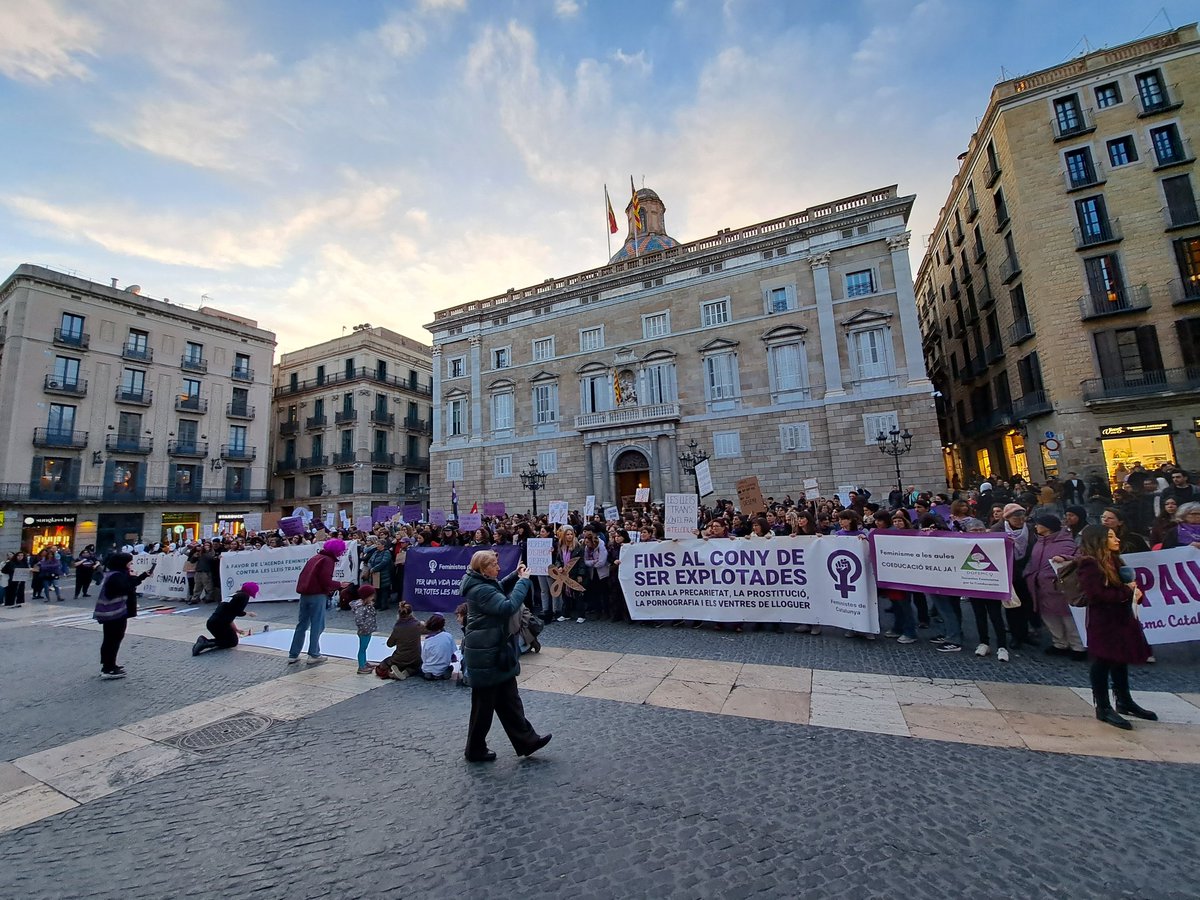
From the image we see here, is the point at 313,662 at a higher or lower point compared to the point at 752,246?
lower

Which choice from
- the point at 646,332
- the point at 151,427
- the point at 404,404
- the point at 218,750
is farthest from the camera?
the point at 404,404

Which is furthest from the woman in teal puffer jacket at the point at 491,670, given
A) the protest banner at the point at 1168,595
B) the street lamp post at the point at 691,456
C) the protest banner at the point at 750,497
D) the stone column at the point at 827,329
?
the stone column at the point at 827,329

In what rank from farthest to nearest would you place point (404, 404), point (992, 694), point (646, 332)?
point (404, 404) < point (646, 332) < point (992, 694)

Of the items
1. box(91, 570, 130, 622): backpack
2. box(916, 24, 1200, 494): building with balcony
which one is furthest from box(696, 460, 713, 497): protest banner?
box(916, 24, 1200, 494): building with balcony

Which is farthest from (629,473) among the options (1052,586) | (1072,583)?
(1072,583)

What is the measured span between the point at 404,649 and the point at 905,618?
6995mm

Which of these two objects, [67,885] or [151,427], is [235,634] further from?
[151,427]

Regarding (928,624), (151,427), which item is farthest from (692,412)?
(151,427)

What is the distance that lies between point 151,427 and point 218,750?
3807 centimetres

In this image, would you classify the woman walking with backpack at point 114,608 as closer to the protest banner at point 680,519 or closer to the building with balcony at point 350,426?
the protest banner at point 680,519

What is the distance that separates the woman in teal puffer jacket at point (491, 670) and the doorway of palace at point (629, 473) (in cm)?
2452

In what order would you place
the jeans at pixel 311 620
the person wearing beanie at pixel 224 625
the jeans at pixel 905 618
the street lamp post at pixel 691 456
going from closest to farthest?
the jeans at pixel 905 618 < the jeans at pixel 311 620 < the person wearing beanie at pixel 224 625 < the street lamp post at pixel 691 456

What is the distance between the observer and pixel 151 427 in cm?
3269

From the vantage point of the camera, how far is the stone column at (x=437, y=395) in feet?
115
